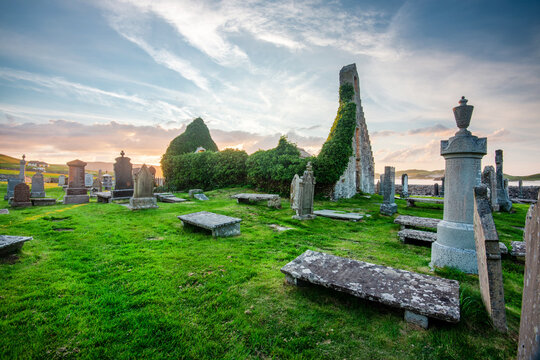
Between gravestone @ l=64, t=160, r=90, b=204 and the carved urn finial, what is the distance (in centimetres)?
1569

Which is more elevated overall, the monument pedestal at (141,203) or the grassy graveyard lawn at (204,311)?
the monument pedestal at (141,203)

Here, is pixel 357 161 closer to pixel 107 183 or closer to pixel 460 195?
pixel 460 195

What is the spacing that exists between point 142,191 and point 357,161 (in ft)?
56.5

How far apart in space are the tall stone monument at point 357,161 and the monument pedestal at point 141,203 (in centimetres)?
1052

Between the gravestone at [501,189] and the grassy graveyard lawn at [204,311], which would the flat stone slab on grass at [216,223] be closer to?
the grassy graveyard lawn at [204,311]

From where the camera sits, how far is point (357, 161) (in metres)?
20.0

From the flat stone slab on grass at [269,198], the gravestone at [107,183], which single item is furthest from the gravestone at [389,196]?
the gravestone at [107,183]

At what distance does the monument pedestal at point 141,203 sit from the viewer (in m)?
9.29

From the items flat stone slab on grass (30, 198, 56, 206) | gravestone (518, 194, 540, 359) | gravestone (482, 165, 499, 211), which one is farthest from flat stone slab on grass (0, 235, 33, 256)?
gravestone (482, 165, 499, 211)

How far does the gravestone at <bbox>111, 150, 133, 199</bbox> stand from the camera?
38.2 ft

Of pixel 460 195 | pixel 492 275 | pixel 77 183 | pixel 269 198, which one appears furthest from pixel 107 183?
pixel 492 275

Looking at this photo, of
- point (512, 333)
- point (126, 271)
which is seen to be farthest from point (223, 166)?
point (512, 333)

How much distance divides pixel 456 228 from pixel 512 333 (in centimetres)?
186

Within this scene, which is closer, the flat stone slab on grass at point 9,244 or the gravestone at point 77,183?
the flat stone slab on grass at point 9,244
